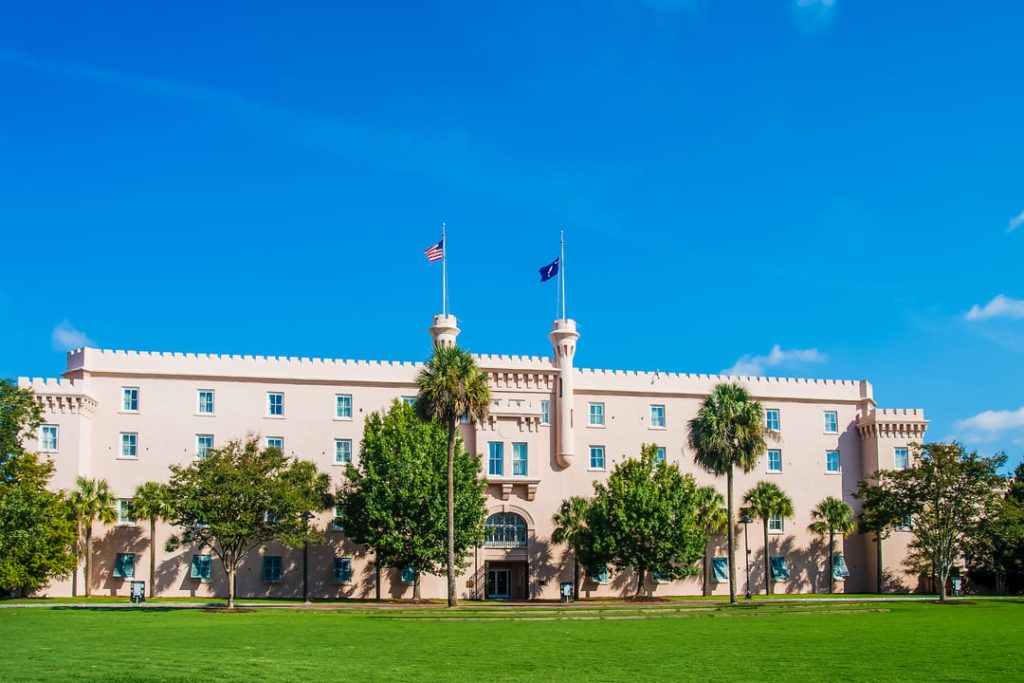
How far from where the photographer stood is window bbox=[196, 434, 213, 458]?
61844 mm

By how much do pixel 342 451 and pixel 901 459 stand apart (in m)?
34.8

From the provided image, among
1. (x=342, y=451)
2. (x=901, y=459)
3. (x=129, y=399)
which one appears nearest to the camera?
(x=129, y=399)

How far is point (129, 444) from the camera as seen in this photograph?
6122 centimetres

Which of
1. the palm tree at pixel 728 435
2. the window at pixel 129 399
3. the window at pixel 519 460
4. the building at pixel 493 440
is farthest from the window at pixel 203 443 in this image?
the palm tree at pixel 728 435

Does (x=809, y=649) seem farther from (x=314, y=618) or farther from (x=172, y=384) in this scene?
(x=172, y=384)

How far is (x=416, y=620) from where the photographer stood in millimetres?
40500

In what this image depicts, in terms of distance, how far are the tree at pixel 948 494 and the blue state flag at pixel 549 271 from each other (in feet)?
70.4

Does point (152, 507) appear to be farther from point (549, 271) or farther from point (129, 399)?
point (549, 271)

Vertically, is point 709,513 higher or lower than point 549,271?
lower

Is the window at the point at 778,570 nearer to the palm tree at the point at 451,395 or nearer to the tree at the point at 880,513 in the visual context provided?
the tree at the point at 880,513

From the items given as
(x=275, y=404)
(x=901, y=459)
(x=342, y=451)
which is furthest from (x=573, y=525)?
(x=901, y=459)

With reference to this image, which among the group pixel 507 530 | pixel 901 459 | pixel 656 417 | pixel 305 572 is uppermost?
pixel 656 417

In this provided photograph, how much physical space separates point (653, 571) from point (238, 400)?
25.0 m

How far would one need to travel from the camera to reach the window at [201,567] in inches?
2377
